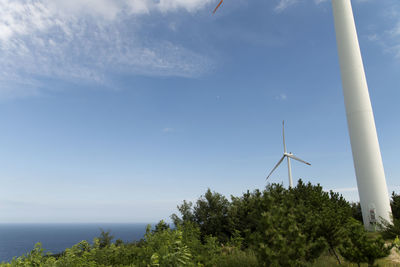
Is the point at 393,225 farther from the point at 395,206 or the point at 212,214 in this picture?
the point at 212,214

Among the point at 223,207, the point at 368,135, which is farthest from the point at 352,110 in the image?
the point at 223,207

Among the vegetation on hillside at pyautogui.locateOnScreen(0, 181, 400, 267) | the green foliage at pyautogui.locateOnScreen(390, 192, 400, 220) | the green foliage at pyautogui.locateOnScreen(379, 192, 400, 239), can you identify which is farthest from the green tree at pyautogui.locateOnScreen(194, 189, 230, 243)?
the green foliage at pyautogui.locateOnScreen(390, 192, 400, 220)

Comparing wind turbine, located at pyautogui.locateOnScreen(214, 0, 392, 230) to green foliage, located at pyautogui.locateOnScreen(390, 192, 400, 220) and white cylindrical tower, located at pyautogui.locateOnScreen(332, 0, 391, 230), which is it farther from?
green foliage, located at pyautogui.locateOnScreen(390, 192, 400, 220)

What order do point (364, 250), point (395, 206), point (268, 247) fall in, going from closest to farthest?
1. point (268, 247)
2. point (364, 250)
3. point (395, 206)

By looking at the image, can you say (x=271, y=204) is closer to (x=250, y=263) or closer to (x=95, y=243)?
(x=250, y=263)

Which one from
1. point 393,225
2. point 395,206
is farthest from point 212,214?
point 395,206

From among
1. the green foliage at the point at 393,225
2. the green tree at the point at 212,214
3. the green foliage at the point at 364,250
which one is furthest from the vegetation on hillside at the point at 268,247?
the green tree at the point at 212,214

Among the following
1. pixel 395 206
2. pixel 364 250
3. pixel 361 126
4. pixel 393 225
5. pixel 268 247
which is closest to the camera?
pixel 268 247

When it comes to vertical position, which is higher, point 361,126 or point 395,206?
point 361,126
